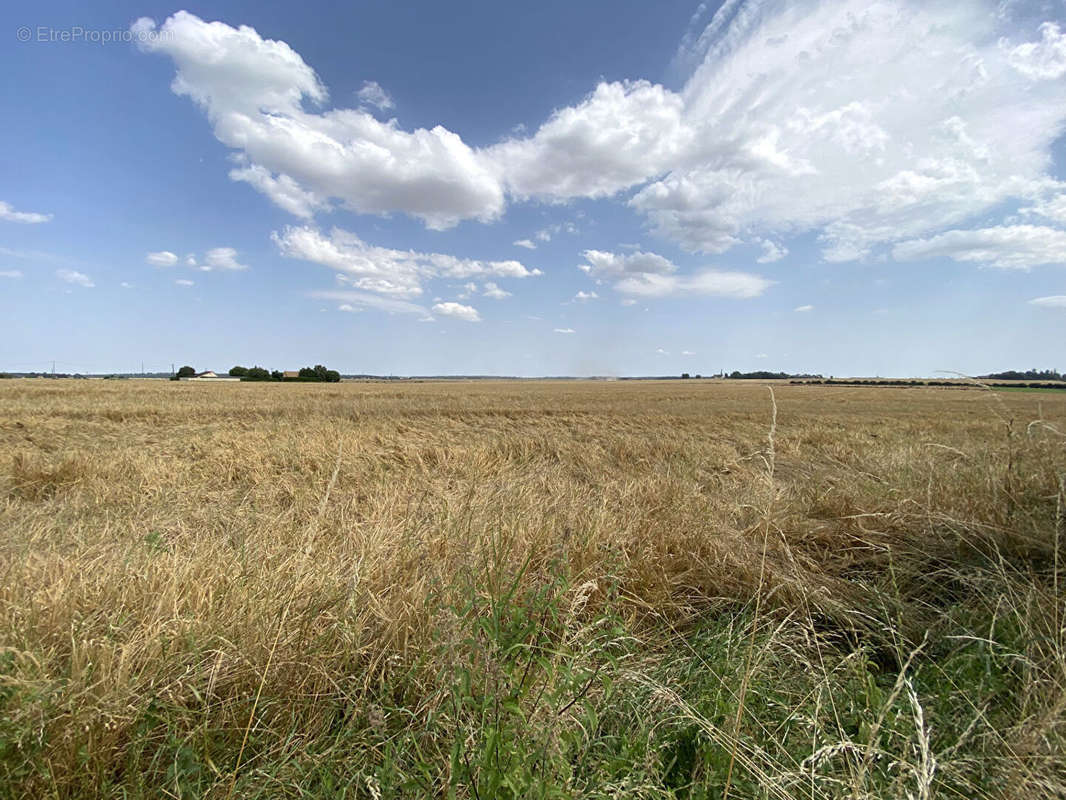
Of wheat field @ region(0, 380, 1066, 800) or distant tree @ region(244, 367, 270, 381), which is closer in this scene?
wheat field @ region(0, 380, 1066, 800)

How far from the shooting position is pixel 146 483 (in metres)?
5.27

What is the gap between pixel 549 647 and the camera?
204cm

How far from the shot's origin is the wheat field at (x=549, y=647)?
4.19 feet

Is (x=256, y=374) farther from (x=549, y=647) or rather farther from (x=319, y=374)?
(x=549, y=647)

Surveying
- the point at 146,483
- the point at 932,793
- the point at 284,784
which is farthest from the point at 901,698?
the point at 146,483

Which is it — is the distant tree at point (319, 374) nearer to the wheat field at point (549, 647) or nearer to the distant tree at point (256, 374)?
the distant tree at point (256, 374)

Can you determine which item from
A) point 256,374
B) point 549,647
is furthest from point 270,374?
point 549,647

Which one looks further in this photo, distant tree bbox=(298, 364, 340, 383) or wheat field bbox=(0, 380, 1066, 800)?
distant tree bbox=(298, 364, 340, 383)

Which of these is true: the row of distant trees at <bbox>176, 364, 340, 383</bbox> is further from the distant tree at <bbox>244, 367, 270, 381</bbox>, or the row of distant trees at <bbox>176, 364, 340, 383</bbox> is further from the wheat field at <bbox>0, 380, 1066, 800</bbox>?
the wheat field at <bbox>0, 380, 1066, 800</bbox>

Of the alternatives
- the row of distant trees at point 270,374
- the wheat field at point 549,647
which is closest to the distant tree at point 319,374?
the row of distant trees at point 270,374

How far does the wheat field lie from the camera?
1.28 m

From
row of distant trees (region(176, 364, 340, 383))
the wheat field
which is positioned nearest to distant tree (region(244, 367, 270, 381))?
row of distant trees (region(176, 364, 340, 383))

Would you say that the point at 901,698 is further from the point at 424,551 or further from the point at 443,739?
the point at 424,551

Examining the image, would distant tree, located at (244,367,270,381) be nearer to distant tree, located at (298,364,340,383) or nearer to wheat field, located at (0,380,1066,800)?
distant tree, located at (298,364,340,383)
